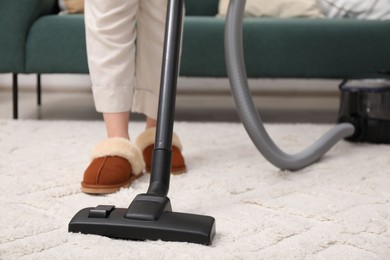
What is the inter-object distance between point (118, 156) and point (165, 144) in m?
0.25

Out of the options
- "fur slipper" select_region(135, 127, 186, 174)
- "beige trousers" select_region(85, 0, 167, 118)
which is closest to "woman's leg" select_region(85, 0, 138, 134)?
"beige trousers" select_region(85, 0, 167, 118)

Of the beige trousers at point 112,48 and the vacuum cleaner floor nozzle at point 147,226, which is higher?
the beige trousers at point 112,48

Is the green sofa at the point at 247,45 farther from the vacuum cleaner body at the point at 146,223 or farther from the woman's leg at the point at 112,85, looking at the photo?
the vacuum cleaner body at the point at 146,223

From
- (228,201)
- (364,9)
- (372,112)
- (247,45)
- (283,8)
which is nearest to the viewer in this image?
(228,201)

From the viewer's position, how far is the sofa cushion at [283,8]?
227 centimetres

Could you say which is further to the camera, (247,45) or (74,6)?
(74,6)

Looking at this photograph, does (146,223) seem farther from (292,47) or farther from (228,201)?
(292,47)

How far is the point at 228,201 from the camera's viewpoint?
1.08m

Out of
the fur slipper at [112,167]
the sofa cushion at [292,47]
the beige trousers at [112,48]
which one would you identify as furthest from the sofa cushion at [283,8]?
the fur slipper at [112,167]

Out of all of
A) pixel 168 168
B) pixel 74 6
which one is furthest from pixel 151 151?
pixel 74 6

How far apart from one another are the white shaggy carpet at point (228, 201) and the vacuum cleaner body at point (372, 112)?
0.17 feet

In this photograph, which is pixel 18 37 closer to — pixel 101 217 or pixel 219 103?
pixel 219 103

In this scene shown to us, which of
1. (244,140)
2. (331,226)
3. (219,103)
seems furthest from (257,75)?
(331,226)

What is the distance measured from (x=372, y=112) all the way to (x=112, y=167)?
0.95m
